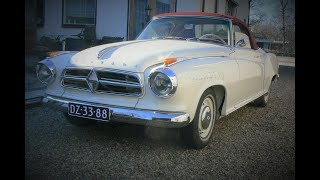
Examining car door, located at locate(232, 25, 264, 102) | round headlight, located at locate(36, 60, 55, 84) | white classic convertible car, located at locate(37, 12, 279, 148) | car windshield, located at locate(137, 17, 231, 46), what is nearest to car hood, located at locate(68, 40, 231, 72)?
white classic convertible car, located at locate(37, 12, 279, 148)

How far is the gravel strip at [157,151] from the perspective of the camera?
1.34m

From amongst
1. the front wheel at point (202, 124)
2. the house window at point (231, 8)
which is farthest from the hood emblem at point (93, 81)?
the house window at point (231, 8)

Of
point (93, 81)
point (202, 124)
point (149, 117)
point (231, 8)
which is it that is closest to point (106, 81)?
point (93, 81)

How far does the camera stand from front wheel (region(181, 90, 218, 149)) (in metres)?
1.77

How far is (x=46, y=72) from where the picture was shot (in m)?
1.88

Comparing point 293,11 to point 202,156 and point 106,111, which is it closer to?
point 202,156

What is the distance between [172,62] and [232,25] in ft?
2.11

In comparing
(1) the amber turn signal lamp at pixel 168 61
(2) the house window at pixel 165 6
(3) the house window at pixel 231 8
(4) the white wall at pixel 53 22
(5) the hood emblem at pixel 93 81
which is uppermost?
(2) the house window at pixel 165 6

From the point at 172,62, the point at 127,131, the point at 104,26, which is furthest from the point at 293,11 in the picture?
the point at 127,131

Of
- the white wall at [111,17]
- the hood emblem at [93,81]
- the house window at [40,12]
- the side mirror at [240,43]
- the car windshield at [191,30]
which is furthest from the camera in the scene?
the side mirror at [240,43]

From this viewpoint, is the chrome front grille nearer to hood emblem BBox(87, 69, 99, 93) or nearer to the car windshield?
hood emblem BBox(87, 69, 99, 93)

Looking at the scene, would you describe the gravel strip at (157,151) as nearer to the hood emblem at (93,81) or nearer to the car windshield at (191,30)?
the hood emblem at (93,81)

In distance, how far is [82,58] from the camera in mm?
1745

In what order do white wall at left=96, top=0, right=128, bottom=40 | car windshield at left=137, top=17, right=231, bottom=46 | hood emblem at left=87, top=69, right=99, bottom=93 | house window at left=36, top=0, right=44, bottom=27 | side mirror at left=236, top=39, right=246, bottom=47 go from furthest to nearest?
side mirror at left=236, top=39, right=246, bottom=47, car windshield at left=137, top=17, right=231, bottom=46, hood emblem at left=87, top=69, right=99, bottom=93, white wall at left=96, top=0, right=128, bottom=40, house window at left=36, top=0, right=44, bottom=27
